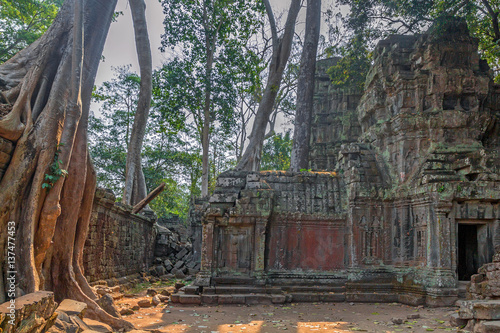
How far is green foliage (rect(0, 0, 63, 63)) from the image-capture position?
13.4 meters

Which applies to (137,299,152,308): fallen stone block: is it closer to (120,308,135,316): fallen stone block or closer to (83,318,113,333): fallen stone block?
(120,308,135,316): fallen stone block

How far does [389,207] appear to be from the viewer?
9.91 meters

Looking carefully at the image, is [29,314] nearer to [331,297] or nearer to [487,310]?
[487,310]

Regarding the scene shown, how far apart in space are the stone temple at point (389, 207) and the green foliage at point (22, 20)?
9775 millimetres

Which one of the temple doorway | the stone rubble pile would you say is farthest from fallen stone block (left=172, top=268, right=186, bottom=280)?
the temple doorway

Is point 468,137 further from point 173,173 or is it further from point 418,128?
point 173,173

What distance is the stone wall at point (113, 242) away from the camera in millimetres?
8828

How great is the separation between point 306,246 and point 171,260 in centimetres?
877

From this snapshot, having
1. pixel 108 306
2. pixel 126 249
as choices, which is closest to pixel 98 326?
pixel 108 306

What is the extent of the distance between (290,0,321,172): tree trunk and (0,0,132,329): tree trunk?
8.62 metres

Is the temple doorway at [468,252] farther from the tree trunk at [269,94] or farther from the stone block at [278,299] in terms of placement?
the tree trunk at [269,94]

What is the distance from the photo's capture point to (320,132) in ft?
60.7

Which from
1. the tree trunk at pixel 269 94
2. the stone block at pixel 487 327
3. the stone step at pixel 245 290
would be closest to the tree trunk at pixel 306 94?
the tree trunk at pixel 269 94

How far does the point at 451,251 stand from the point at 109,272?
339 inches
